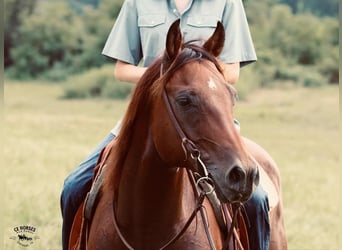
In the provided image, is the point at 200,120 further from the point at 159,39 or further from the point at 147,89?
the point at 159,39

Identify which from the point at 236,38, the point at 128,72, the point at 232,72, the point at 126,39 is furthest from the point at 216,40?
the point at 126,39

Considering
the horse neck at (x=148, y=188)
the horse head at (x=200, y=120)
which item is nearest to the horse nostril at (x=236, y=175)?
the horse head at (x=200, y=120)

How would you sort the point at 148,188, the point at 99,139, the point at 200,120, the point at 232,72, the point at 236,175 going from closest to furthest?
the point at 236,175 < the point at 200,120 < the point at 148,188 < the point at 232,72 < the point at 99,139

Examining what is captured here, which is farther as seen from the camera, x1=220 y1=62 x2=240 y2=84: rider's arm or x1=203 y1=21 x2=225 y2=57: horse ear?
x1=220 y1=62 x2=240 y2=84: rider's arm

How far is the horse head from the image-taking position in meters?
3.65

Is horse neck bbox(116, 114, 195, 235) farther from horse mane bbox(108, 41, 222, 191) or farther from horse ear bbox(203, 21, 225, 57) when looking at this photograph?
horse ear bbox(203, 21, 225, 57)

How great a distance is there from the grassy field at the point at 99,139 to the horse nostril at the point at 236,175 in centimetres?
479

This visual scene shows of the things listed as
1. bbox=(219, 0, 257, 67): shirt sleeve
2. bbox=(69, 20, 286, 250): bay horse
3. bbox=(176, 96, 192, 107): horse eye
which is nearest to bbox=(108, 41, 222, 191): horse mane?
bbox=(69, 20, 286, 250): bay horse

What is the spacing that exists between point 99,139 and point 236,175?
13.3 m

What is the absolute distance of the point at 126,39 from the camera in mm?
4926

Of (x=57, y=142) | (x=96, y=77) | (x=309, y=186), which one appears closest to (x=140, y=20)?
(x=309, y=186)

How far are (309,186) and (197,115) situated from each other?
9279mm

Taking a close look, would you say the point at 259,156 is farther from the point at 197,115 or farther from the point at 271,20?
the point at 271,20
